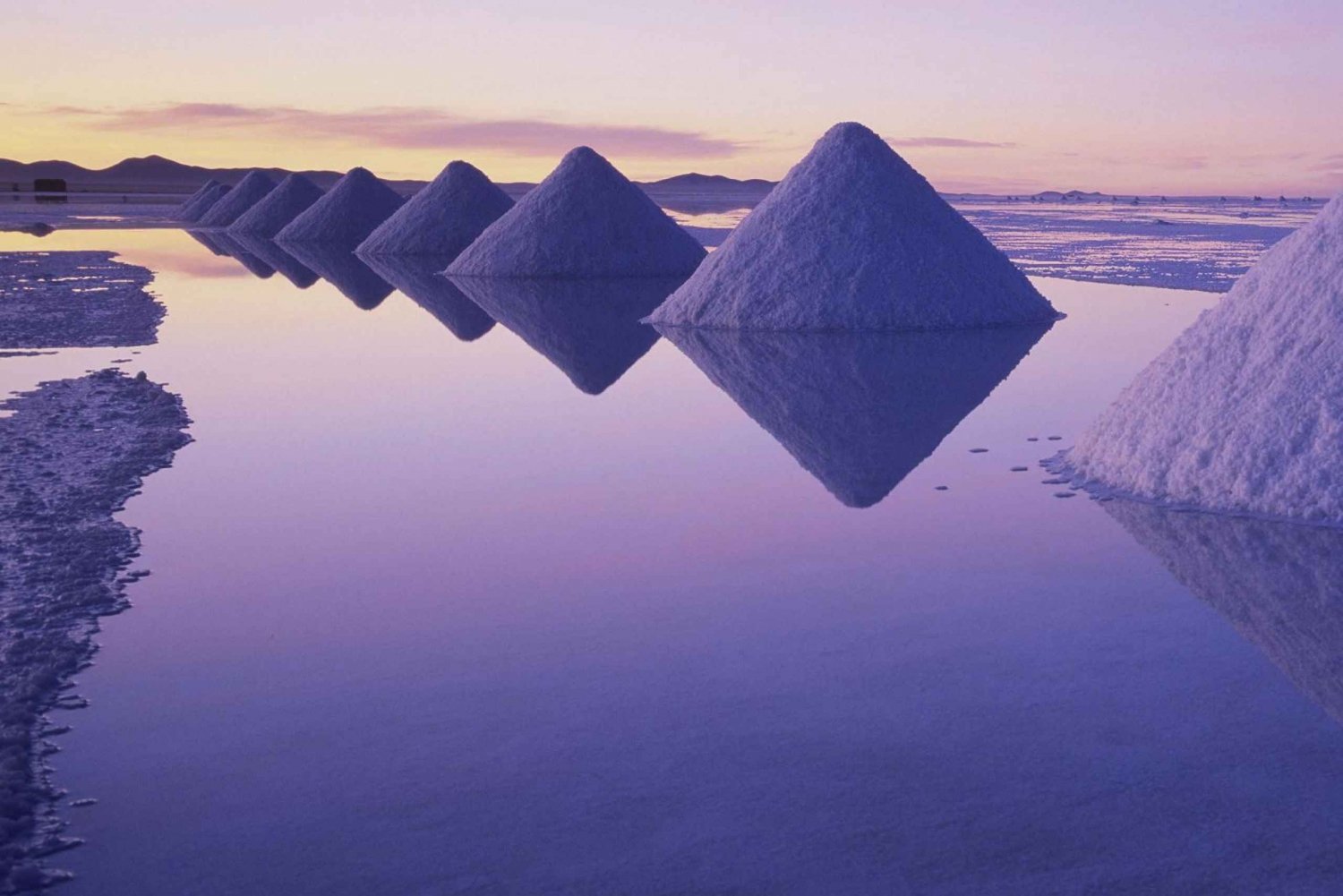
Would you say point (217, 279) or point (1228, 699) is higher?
point (217, 279)

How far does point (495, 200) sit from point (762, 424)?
84.1 ft

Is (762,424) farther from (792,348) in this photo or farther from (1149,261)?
(1149,261)

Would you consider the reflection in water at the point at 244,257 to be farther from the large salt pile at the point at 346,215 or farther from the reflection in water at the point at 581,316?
the reflection in water at the point at 581,316

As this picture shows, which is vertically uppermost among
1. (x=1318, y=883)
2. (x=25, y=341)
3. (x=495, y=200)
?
(x=495, y=200)

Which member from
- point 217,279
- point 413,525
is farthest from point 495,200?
point 413,525

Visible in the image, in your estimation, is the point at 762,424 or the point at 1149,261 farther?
the point at 1149,261

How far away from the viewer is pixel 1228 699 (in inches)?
159

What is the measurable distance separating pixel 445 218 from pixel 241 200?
23307 millimetres

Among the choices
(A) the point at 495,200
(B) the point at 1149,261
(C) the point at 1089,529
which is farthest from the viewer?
(A) the point at 495,200

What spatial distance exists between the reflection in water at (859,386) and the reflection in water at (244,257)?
14.5 metres

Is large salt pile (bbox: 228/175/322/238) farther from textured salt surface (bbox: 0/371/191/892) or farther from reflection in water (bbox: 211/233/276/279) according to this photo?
textured salt surface (bbox: 0/371/191/892)

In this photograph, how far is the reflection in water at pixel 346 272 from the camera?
21.3m

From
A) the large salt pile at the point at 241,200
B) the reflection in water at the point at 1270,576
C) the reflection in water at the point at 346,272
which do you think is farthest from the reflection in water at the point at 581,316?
the large salt pile at the point at 241,200

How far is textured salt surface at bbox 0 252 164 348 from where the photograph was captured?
14.7m
